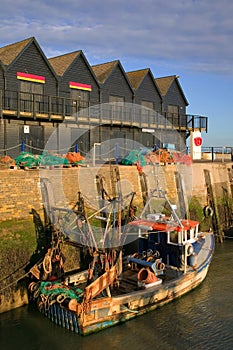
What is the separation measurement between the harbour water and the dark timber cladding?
12.2 meters

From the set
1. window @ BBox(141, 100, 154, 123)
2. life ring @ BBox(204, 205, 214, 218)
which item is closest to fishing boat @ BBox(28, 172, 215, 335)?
life ring @ BBox(204, 205, 214, 218)

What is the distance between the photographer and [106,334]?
14.1 m

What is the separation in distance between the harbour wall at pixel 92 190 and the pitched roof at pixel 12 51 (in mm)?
10692

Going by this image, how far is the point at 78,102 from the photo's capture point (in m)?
31.1

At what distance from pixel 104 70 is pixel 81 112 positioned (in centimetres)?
670

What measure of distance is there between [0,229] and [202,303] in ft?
30.1

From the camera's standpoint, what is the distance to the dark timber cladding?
Result: 27062mm

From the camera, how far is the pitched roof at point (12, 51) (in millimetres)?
27503

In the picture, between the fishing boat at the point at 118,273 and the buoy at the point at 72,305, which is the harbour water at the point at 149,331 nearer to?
the fishing boat at the point at 118,273

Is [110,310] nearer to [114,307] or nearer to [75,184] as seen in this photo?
[114,307]

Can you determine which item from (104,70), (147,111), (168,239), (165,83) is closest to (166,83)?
(165,83)

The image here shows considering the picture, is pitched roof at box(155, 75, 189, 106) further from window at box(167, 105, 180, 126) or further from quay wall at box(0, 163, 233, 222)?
quay wall at box(0, 163, 233, 222)

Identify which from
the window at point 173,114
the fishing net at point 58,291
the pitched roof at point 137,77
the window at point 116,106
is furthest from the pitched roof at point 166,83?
the fishing net at point 58,291

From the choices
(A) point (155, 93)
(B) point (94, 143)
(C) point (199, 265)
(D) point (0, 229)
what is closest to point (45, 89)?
(B) point (94, 143)
